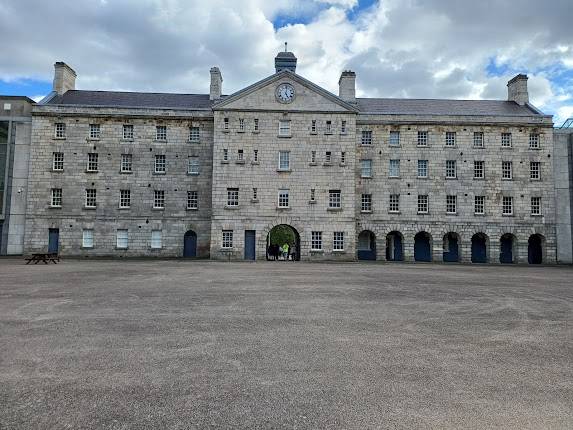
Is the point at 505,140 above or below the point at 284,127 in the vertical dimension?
below

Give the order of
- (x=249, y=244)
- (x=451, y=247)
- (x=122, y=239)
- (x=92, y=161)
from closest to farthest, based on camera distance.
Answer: (x=249, y=244) < (x=122, y=239) < (x=92, y=161) < (x=451, y=247)

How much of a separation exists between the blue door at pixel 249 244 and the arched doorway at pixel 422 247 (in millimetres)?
15860

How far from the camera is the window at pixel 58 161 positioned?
120 feet

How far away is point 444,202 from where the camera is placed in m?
37.1

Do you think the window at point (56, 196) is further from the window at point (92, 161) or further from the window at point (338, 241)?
Result: the window at point (338, 241)

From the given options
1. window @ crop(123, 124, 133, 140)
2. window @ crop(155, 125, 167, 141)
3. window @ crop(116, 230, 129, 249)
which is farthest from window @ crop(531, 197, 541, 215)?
window @ crop(123, 124, 133, 140)

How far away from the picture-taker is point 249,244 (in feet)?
116

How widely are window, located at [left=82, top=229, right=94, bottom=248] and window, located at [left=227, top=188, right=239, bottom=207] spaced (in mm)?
13192

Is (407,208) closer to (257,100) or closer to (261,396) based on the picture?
(257,100)

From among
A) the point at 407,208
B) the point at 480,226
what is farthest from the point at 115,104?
the point at 480,226

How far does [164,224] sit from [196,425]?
112 ft

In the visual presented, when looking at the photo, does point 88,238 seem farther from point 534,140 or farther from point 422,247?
point 534,140

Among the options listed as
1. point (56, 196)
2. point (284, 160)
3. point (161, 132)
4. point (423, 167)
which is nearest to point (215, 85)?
point (161, 132)

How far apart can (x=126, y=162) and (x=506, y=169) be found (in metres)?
36.2
